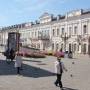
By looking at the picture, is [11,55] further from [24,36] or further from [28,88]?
[24,36]

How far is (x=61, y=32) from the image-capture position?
247ft

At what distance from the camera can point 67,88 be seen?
727 inches

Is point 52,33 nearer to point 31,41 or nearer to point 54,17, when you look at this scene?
point 54,17

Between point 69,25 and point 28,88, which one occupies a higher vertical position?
point 69,25

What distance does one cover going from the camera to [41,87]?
18453mm

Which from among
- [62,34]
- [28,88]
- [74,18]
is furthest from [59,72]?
[62,34]

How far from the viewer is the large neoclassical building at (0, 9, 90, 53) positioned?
2568 inches

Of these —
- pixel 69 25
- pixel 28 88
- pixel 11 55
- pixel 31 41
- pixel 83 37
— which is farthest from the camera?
pixel 31 41

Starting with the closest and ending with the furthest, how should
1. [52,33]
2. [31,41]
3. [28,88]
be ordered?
1. [28,88]
2. [52,33]
3. [31,41]

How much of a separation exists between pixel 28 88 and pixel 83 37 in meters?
47.9

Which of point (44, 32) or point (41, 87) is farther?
point (44, 32)

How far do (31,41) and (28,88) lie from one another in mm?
74623

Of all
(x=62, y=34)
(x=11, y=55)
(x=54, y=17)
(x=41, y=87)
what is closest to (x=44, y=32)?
(x=54, y=17)

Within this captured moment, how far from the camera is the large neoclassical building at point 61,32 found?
65225 millimetres
